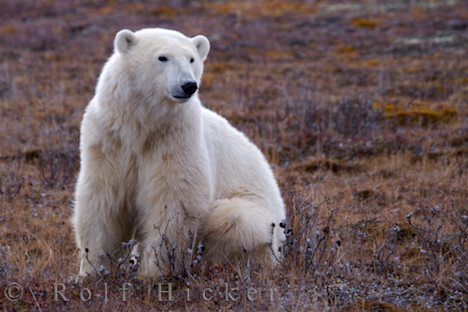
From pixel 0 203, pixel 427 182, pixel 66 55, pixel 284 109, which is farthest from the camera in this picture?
pixel 66 55

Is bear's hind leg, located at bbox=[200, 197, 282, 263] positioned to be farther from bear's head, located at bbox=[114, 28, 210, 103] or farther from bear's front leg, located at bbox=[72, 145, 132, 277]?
bear's head, located at bbox=[114, 28, 210, 103]

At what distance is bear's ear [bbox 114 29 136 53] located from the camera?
5.07 m

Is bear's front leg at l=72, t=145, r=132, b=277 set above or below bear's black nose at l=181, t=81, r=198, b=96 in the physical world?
below

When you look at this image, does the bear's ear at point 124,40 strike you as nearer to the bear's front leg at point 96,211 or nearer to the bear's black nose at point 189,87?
the bear's black nose at point 189,87

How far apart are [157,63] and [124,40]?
0.31 meters

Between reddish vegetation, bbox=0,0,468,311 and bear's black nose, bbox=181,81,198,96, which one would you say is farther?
bear's black nose, bbox=181,81,198,96

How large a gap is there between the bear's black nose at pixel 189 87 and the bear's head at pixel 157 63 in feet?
0.04

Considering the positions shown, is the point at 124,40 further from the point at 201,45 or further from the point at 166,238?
the point at 166,238

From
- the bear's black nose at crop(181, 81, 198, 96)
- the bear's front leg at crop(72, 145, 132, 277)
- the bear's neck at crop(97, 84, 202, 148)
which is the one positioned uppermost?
the bear's black nose at crop(181, 81, 198, 96)

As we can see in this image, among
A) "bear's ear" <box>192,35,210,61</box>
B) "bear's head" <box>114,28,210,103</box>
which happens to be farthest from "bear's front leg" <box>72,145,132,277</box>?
"bear's ear" <box>192,35,210,61</box>

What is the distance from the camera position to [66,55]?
1811 cm

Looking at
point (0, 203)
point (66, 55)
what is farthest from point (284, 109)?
point (66, 55)

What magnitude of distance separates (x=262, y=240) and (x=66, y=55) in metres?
14.0

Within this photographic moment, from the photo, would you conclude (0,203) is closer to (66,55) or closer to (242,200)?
(242,200)
